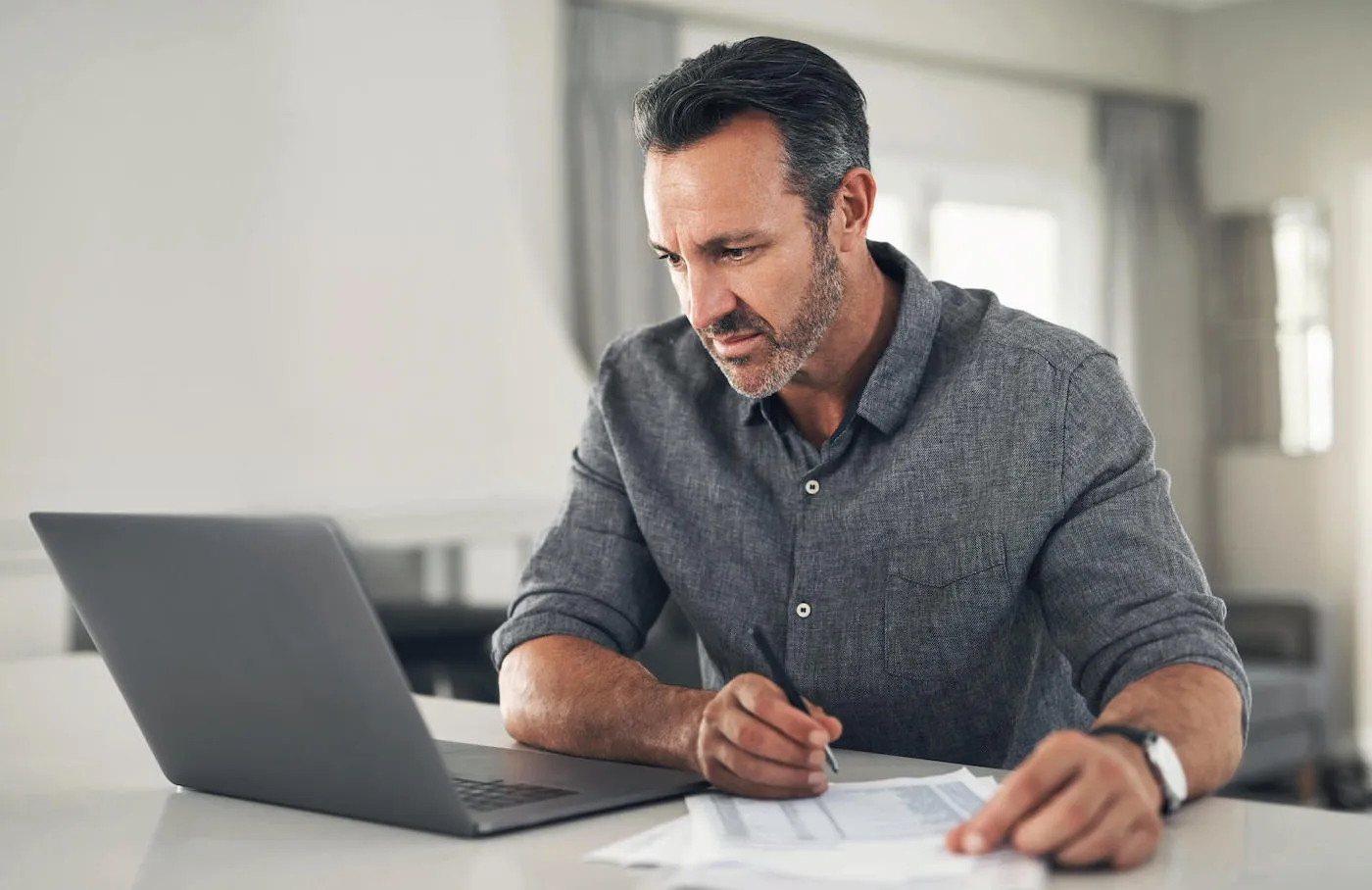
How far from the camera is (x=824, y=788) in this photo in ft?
3.43

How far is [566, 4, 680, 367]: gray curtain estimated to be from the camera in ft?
14.4

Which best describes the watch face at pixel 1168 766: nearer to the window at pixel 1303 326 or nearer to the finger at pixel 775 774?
the finger at pixel 775 774

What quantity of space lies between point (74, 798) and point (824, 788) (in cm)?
57

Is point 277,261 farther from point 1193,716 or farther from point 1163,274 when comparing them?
point 1163,274

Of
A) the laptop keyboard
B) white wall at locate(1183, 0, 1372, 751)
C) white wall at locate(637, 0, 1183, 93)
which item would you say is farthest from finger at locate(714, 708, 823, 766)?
white wall at locate(1183, 0, 1372, 751)

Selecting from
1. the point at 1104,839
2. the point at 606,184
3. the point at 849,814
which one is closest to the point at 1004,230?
the point at 606,184

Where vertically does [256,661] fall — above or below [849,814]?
above

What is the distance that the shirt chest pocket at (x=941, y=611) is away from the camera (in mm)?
1453

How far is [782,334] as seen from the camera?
4.85 ft

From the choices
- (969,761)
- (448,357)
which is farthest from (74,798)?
(448,357)

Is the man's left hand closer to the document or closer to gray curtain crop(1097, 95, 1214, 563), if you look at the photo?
the document

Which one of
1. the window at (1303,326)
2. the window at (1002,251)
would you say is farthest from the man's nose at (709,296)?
the window at (1303,326)

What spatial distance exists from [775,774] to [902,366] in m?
0.60

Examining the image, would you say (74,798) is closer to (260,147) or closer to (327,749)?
(327,749)
